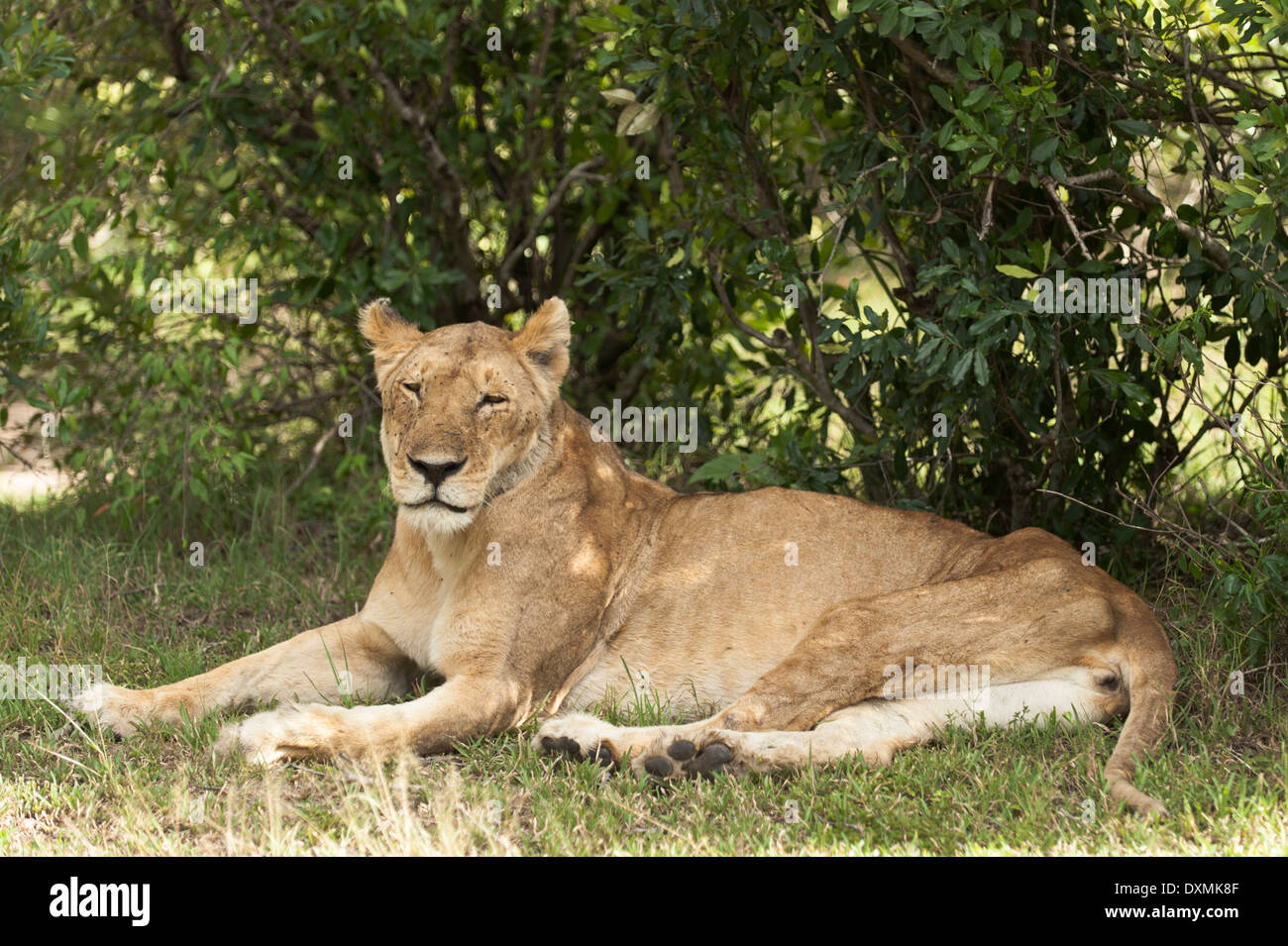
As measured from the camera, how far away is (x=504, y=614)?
Result: 4418 mm

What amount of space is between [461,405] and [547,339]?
1.60 feet

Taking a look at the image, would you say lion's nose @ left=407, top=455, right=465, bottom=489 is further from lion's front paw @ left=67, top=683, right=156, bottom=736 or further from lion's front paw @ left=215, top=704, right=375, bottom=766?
lion's front paw @ left=67, top=683, right=156, bottom=736

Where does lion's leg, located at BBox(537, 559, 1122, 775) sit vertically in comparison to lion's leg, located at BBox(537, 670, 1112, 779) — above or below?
above

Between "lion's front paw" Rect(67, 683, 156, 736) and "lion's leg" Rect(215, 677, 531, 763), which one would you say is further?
"lion's front paw" Rect(67, 683, 156, 736)

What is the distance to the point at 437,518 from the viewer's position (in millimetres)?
4301

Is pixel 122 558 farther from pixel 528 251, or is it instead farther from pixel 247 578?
pixel 528 251

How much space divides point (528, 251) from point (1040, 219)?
10.1ft

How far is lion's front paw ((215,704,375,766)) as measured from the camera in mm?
3936

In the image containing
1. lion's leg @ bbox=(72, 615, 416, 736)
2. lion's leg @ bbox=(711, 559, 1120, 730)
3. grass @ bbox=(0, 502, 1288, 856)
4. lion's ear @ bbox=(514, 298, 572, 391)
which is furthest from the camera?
lion's ear @ bbox=(514, 298, 572, 391)

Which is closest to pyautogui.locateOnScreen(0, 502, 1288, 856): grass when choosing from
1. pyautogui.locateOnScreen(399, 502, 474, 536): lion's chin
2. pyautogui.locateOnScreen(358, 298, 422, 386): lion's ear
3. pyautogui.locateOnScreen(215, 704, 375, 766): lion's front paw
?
pyautogui.locateOnScreen(215, 704, 375, 766): lion's front paw

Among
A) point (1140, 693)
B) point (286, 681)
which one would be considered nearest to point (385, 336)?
point (286, 681)

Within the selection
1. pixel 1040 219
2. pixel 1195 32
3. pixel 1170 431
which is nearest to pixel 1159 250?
pixel 1040 219

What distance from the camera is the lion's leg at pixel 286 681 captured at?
4410mm

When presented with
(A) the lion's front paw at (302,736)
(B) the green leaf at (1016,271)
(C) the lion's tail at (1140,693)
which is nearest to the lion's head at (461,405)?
(A) the lion's front paw at (302,736)
